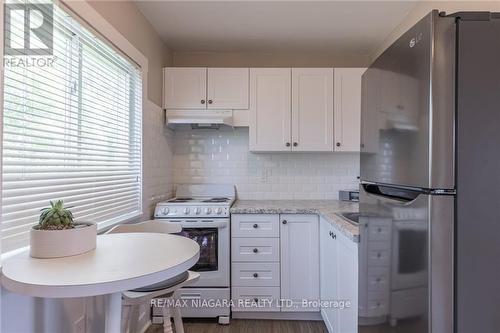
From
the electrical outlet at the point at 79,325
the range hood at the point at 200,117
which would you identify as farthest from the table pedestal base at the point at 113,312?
the range hood at the point at 200,117

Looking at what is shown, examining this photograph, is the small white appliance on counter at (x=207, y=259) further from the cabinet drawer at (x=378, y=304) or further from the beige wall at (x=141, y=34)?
the cabinet drawer at (x=378, y=304)

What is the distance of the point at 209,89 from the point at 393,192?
6.58 feet

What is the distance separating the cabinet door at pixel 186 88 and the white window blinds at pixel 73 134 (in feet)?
1.70

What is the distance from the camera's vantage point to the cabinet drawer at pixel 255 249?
2.39 meters

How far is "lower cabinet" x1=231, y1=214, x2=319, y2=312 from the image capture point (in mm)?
2391

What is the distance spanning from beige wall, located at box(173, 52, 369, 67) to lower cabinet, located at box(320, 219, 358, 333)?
166 centimetres

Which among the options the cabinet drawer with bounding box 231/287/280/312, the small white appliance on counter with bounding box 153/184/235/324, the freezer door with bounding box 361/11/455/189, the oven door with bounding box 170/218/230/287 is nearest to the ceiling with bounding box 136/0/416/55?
the freezer door with bounding box 361/11/455/189

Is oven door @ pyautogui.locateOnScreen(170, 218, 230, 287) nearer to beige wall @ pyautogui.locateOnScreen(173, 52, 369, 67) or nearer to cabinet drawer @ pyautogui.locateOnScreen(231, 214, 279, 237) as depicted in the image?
cabinet drawer @ pyautogui.locateOnScreen(231, 214, 279, 237)

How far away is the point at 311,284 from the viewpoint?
7.82 feet

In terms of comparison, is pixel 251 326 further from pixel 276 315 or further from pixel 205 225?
pixel 205 225

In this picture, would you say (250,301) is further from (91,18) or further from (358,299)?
(91,18)

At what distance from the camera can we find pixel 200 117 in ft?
8.68

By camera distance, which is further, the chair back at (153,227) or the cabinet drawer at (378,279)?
the chair back at (153,227)
